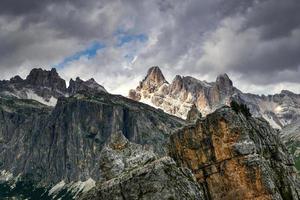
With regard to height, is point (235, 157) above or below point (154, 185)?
above

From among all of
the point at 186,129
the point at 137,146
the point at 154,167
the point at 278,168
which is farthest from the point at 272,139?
the point at 154,167

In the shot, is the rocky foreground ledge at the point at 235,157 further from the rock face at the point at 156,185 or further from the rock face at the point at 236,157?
the rock face at the point at 156,185

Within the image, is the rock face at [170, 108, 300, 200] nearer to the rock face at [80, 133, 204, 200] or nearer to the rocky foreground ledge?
the rocky foreground ledge

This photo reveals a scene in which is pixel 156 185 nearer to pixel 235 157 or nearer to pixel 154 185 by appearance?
pixel 154 185

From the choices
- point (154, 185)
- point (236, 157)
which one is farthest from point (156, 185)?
point (236, 157)

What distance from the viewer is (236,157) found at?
68625 millimetres

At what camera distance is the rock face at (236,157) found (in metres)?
65.4

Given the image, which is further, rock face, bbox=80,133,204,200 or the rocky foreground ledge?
the rocky foreground ledge

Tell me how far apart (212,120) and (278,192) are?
15.6m

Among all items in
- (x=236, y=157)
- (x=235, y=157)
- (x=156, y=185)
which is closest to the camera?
(x=156, y=185)

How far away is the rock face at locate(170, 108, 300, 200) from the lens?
65438mm

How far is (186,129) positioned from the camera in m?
79.5

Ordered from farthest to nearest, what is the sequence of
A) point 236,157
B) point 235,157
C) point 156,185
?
point 235,157 < point 236,157 < point 156,185

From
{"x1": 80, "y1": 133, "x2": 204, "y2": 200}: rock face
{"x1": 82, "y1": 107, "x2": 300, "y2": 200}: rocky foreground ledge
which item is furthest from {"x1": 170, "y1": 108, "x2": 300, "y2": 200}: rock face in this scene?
{"x1": 80, "y1": 133, "x2": 204, "y2": 200}: rock face
